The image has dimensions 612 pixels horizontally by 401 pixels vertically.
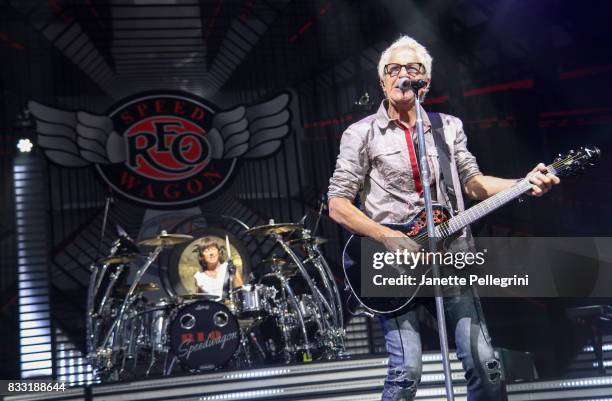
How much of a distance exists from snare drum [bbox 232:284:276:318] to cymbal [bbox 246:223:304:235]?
0.47 m

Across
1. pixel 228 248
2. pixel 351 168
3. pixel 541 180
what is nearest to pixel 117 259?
pixel 228 248

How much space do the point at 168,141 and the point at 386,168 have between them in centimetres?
540

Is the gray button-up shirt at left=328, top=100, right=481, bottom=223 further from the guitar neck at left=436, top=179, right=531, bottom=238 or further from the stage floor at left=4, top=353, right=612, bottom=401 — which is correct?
the stage floor at left=4, top=353, right=612, bottom=401

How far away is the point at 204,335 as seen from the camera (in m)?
6.36

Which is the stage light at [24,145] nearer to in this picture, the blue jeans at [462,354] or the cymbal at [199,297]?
the cymbal at [199,297]

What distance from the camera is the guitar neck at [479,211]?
3.10 m

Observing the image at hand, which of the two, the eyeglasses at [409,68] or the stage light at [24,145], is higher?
the stage light at [24,145]

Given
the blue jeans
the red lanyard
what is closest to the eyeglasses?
the red lanyard

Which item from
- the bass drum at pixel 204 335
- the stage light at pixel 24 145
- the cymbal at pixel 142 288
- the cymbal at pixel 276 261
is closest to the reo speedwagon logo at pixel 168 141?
the stage light at pixel 24 145

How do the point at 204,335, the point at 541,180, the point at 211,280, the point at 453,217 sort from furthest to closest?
the point at 211,280 < the point at 204,335 < the point at 453,217 < the point at 541,180

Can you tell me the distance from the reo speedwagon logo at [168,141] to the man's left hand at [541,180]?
5.28 m

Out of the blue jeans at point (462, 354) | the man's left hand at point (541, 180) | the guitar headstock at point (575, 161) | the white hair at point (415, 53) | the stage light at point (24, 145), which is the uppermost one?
the stage light at point (24, 145)

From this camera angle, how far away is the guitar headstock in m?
3.09

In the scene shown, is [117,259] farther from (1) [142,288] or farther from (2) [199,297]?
(2) [199,297]
